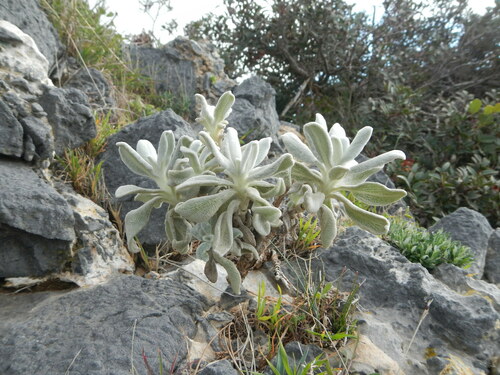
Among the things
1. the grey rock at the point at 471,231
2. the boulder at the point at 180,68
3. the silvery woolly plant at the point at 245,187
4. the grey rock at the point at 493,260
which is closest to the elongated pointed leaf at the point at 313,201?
the silvery woolly plant at the point at 245,187

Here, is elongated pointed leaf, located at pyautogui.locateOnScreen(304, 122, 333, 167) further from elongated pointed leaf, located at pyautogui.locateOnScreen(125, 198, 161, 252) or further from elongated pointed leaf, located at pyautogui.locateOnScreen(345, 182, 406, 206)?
elongated pointed leaf, located at pyautogui.locateOnScreen(125, 198, 161, 252)

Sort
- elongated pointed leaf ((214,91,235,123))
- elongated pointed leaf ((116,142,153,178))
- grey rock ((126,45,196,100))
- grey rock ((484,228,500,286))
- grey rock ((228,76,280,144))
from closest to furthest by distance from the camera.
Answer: elongated pointed leaf ((116,142,153,178)) → elongated pointed leaf ((214,91,235,123)) → grey rock ((484,228,500,286)) → grey rock ((228,76,280,144)) → grey rock ((126,45,196,100))

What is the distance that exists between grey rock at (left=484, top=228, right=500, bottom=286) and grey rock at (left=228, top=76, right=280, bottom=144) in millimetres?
2103

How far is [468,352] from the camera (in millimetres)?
1892

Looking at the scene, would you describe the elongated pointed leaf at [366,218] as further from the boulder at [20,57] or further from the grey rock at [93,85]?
the grey rock at [93,85]

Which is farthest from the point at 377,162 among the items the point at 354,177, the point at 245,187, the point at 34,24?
the point at 34,24

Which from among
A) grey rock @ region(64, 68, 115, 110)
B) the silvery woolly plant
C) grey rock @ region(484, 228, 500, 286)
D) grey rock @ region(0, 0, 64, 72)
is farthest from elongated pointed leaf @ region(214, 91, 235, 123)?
grey rock @ region(484, 228, 500, 286)

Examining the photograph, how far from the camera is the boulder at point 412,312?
186 cm

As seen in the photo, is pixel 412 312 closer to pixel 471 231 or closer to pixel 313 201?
pixel 313 201

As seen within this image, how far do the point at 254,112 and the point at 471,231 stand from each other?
2.33 m

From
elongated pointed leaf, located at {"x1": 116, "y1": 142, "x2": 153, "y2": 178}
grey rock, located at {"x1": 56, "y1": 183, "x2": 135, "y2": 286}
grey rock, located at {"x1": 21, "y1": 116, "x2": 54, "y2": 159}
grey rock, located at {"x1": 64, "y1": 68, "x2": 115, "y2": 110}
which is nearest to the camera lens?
elongated pointed leaf, located at {"x1": 116, "y1": 142, "x2": 153, "y2": 178}

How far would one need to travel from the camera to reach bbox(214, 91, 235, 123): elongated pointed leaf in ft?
5.70

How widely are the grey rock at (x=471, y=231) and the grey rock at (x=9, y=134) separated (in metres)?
3.03

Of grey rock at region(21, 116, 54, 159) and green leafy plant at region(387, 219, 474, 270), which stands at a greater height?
grey rock at region(21, 116, 54, 159)
